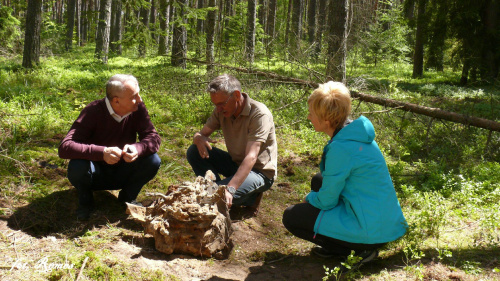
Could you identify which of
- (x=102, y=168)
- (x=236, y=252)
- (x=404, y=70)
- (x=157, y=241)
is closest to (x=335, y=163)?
(x=236, y=252)

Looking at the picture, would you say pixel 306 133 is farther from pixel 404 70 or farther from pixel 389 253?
pixel 404 70

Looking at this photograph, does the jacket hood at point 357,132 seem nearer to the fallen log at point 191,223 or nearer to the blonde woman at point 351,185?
the blonde woman at point 351,185

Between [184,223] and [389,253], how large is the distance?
1726mm

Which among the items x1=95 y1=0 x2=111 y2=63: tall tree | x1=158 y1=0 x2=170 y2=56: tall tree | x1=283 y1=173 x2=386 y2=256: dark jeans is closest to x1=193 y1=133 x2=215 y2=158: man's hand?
x1=283 y1=173 x2=386 y2=256: dark jeans

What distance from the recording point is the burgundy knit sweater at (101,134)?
3.54m

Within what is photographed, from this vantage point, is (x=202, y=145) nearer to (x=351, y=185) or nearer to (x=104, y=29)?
(x=351, y=185)

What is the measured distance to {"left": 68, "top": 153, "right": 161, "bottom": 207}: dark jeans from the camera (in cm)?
372

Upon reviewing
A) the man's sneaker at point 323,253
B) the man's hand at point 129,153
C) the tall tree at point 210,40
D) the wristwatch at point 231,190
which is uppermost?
the tall tree at point 210,40

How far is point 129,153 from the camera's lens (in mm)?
3602

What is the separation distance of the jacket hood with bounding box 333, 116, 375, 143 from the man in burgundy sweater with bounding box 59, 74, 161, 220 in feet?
6.06

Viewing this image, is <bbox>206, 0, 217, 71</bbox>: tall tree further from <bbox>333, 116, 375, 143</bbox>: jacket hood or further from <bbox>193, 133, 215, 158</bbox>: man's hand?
<bbox>333, 116, 375, 143</bbox>: jacket hood

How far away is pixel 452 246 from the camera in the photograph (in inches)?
132

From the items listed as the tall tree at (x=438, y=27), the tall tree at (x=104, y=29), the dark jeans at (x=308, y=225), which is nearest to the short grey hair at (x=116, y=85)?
the dark jeans at (x=308, y=225)

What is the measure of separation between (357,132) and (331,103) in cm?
28
